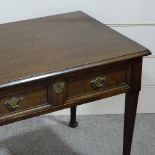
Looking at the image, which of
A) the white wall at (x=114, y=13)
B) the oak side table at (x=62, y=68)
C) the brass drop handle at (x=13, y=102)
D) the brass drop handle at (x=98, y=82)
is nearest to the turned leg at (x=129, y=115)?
the oak side table at (x=62, y=68)

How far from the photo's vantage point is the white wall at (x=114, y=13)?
1675 millimetres

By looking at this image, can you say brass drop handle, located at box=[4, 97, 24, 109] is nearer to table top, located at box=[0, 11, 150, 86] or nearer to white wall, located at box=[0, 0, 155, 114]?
table top, located at box=[0, 11, 150, 86]

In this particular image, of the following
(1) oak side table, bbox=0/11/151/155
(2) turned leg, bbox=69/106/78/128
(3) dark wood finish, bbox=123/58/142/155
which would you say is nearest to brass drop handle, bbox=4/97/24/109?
(1) oak side table, bbox=0/11/151/155

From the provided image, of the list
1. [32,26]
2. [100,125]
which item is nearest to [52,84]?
[32,26]

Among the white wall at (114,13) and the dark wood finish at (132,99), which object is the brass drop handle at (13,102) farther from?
the white wall at (114,13)

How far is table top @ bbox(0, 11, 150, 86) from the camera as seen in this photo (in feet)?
3.68

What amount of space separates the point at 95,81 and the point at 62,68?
15 cm

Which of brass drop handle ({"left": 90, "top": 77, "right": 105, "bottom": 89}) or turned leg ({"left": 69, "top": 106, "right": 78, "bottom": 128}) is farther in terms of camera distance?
turned leg ({"left": 69, "top": 106, "right": 78, "bottom": 128})

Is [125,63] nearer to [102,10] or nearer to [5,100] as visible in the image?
[5,100]

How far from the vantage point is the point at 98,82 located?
4.04 feet

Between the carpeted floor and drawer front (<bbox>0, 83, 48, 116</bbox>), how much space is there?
64cm

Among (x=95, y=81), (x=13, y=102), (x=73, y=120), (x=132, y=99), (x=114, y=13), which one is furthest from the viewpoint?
(x=73, y=120)

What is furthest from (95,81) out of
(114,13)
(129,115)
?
(114,13)

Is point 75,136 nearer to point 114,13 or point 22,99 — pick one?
point 114,13
